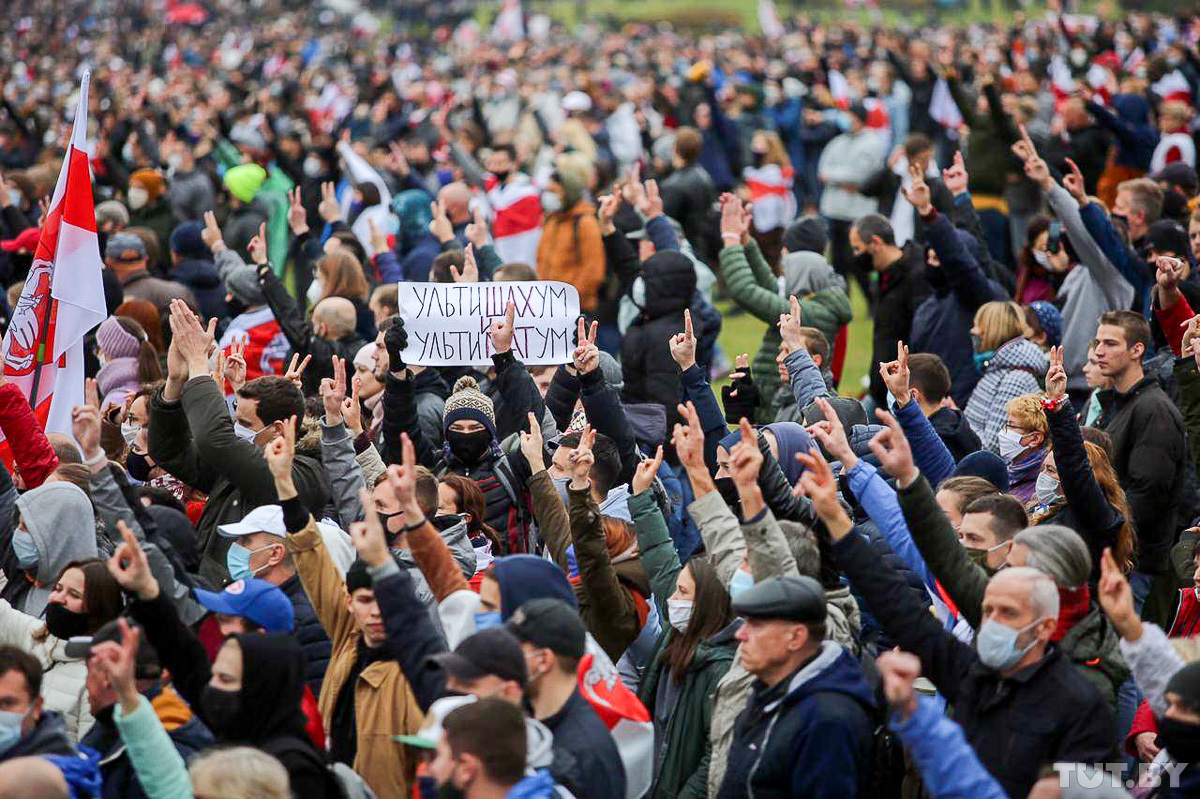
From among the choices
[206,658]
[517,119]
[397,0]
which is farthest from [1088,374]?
[397,0]

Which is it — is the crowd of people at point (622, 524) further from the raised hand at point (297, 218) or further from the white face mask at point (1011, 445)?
the raised hand at point (297, 218)

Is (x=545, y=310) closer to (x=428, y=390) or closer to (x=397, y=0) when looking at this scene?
(x=428, y=390)

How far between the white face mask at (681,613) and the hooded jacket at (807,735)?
67 centimetres

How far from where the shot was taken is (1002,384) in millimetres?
7953

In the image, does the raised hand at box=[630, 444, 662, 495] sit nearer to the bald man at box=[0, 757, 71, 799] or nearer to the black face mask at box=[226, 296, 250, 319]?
the bald man at box=[0, 757, 71, 799]

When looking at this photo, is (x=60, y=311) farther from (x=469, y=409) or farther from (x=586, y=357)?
(x=586, y=357)

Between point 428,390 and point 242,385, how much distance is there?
1.61 meters

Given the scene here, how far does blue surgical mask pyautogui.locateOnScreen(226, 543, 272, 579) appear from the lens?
5.46m

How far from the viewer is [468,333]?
25.9ft

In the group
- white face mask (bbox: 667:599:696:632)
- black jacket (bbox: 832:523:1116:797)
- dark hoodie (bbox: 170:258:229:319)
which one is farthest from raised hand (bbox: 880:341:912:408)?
dark hoodie (bbox: 170:258:229:319)

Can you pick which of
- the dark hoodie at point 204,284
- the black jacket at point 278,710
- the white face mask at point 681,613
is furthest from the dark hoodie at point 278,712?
the dark hoodie at point 204,284

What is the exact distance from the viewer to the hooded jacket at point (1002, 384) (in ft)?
25.8

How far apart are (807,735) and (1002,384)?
4.03m

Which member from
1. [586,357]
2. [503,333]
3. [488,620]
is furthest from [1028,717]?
[503,333]
